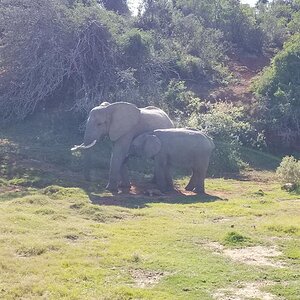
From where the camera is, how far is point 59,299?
7156 mm

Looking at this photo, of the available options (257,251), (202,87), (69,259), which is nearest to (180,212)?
(257,251)

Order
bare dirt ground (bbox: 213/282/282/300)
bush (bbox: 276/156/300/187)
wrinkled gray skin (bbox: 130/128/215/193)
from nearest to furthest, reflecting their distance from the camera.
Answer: bare dirt ground (bbox: 213/282/282/300)
wrinkled gray skin (bbox: 130/128/215/193)
bush (bbox: 276/156/300/187)

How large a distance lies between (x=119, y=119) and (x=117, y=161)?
1042mm

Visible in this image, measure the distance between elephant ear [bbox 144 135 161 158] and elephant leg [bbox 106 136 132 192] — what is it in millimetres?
763

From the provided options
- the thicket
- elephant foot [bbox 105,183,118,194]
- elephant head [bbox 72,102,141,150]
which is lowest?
elephant foot [bbox 105,183,118,194]

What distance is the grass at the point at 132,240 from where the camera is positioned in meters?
7.74

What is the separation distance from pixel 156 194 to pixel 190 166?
4.28 feet

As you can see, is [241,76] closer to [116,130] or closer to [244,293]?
[116,130]

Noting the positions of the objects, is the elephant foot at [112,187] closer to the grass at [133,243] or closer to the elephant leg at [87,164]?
the elephant leg at [87,164]

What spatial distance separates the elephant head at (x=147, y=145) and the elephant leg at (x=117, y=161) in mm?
253

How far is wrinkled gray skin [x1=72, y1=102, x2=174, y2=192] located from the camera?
51.9 feet

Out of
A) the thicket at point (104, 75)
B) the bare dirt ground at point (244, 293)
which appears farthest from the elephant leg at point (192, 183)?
the bare dirt ground at point (244, 293)

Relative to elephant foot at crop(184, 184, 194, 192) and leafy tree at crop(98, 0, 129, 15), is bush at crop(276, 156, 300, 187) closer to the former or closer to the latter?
elephant foot at crop(184, 184, 194, 192)

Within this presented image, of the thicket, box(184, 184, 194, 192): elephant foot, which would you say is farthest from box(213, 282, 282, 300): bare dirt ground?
the thicket
